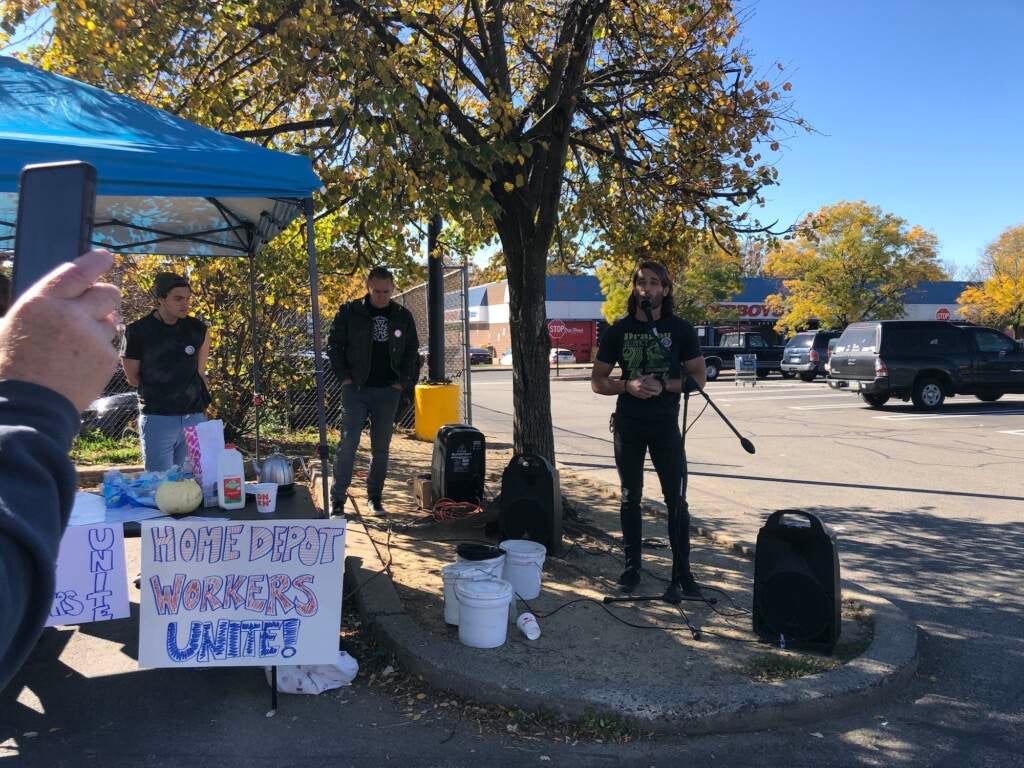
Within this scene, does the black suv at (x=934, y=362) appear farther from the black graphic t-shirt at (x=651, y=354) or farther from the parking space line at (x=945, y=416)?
the black graphic t-shirt at (x=651, y=354)

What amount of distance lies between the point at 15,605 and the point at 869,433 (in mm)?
13882

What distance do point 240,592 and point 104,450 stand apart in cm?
694

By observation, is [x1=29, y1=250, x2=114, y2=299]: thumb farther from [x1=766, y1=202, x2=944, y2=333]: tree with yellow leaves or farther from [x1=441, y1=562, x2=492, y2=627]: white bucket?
[x1=766, y1=202, x2=944, y2=333]: tree with yellow leaves

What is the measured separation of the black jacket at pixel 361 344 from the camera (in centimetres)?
593

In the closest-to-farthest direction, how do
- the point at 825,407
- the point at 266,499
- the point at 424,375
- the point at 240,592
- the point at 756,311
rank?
the point at 240,592
the point at 266,499
the point at 424,375
the point at 825,407
the point at 756,311

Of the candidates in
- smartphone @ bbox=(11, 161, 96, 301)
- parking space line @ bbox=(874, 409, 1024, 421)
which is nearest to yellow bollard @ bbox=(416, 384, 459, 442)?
parking space line @ bbox=(874, 409, 1024, 421)

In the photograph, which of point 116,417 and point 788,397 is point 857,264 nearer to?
point 788,397

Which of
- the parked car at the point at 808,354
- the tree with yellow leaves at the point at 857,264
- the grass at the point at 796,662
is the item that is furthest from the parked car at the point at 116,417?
the tree with yellow leaves at the point at 857,264

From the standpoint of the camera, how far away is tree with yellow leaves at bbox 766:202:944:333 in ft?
104

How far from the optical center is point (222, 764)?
9.61 ft

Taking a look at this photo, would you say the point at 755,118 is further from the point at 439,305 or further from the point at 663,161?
the point at 439,305

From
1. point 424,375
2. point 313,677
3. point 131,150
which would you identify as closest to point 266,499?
point 313,677

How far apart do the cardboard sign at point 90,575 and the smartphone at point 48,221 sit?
2.75 metres

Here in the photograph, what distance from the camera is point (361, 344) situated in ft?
19.4
